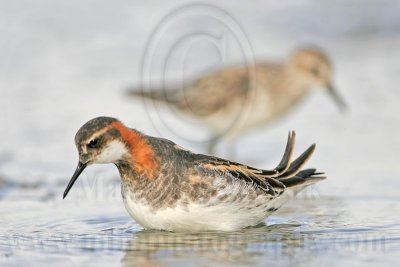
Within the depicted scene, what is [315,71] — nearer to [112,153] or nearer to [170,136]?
[170,136]

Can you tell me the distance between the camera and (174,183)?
27.4 feet

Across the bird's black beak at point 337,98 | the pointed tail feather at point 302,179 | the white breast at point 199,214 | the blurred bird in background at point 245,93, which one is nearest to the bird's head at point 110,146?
the white breast at point 199,214

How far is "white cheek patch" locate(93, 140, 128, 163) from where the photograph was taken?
8.28 metres

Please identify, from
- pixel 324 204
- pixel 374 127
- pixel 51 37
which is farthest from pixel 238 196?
pixel 51 37

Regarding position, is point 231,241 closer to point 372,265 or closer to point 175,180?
point 175,180

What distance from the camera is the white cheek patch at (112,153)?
326 inches

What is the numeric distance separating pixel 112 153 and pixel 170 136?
5.02m

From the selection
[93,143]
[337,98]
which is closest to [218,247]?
[93,143]

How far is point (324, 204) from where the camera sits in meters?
9.98

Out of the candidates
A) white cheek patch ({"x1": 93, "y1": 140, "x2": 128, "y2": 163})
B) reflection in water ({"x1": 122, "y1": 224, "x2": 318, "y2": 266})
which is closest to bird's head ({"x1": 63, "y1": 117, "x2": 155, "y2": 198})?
white cheek patch ({"x1": 93, "y1": 140, "x2": 128, "y2": 163})

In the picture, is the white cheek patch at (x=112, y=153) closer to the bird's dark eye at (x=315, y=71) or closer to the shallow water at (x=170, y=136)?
the shallow water at (x=170, y=136)

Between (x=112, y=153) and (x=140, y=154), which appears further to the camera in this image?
(x=140, y=154)

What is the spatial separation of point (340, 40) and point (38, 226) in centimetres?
1084

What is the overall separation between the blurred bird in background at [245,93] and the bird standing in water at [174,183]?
4645mm
